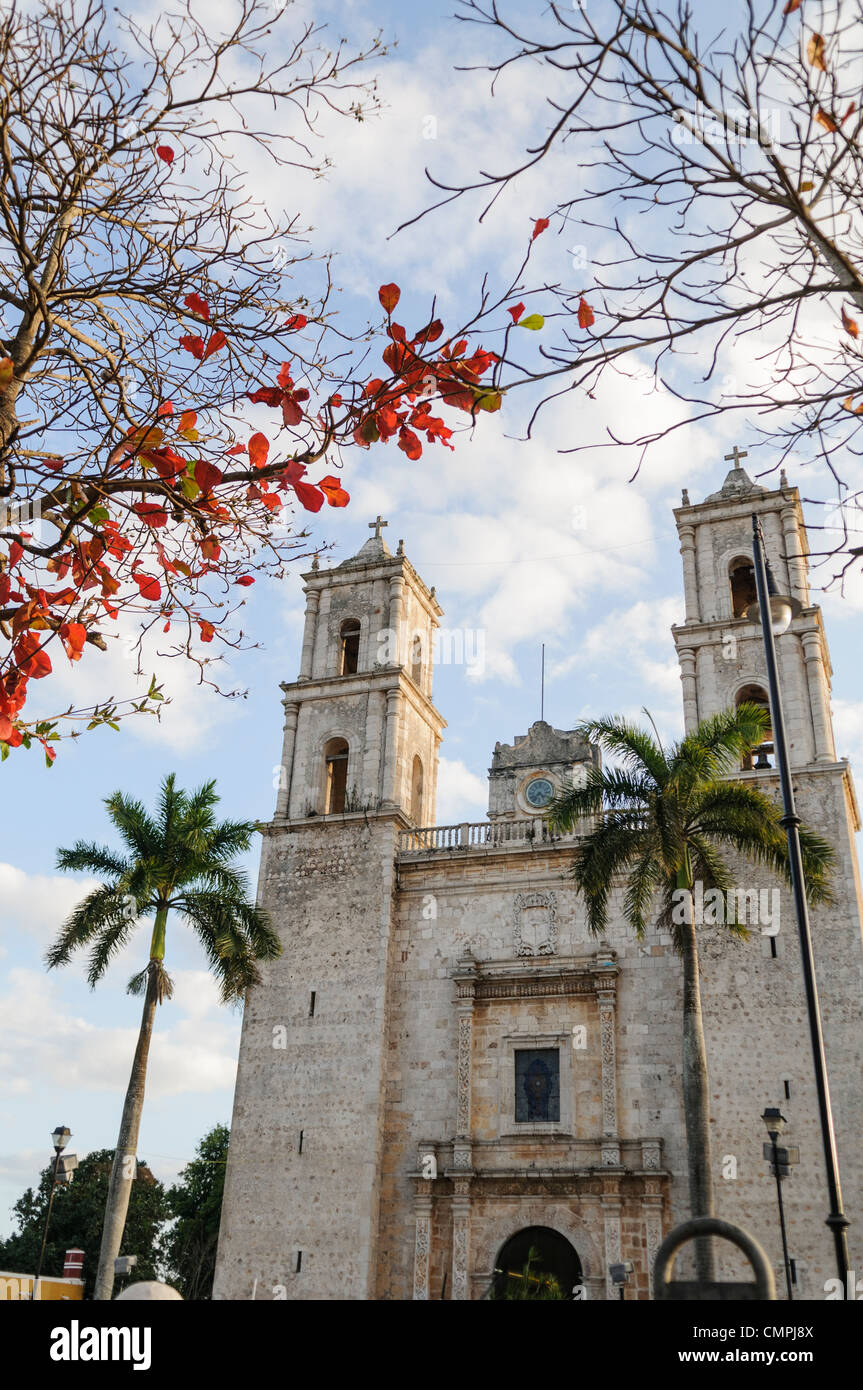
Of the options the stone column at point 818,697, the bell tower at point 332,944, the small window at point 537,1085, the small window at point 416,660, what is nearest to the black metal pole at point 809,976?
the stone column at point 818,697

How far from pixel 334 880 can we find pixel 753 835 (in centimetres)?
997

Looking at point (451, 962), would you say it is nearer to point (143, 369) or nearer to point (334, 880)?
point (334, 880)

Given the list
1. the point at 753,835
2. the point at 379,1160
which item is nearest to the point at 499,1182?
the point at 379,1160

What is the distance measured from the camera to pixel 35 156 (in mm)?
4582

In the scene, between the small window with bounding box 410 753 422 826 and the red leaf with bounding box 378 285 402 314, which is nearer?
the red leaf with bounding box 378 285 402 314

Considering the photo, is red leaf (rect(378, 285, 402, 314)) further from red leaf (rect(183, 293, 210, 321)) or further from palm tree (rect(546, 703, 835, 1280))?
palm tree (rect(546, 703, 835, 1280))

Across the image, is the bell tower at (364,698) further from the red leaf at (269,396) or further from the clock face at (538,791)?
the red leaf at (269,396)

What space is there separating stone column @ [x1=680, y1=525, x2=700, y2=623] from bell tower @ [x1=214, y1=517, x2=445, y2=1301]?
21.8ft

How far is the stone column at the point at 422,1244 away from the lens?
2084 cm

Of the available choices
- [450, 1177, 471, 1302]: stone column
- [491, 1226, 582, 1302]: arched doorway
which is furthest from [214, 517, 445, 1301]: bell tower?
[491, 1226, 582, 1302]: arched doorway

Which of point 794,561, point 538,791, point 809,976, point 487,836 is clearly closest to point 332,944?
point 487,836

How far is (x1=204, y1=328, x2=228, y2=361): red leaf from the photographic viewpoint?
5270mm

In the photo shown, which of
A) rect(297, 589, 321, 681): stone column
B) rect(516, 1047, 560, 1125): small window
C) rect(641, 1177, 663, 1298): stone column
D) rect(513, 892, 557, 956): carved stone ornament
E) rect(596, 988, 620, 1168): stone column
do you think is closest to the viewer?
rect(641, 1177, 663, 1298): stone column

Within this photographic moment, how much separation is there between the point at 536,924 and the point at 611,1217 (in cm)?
563
